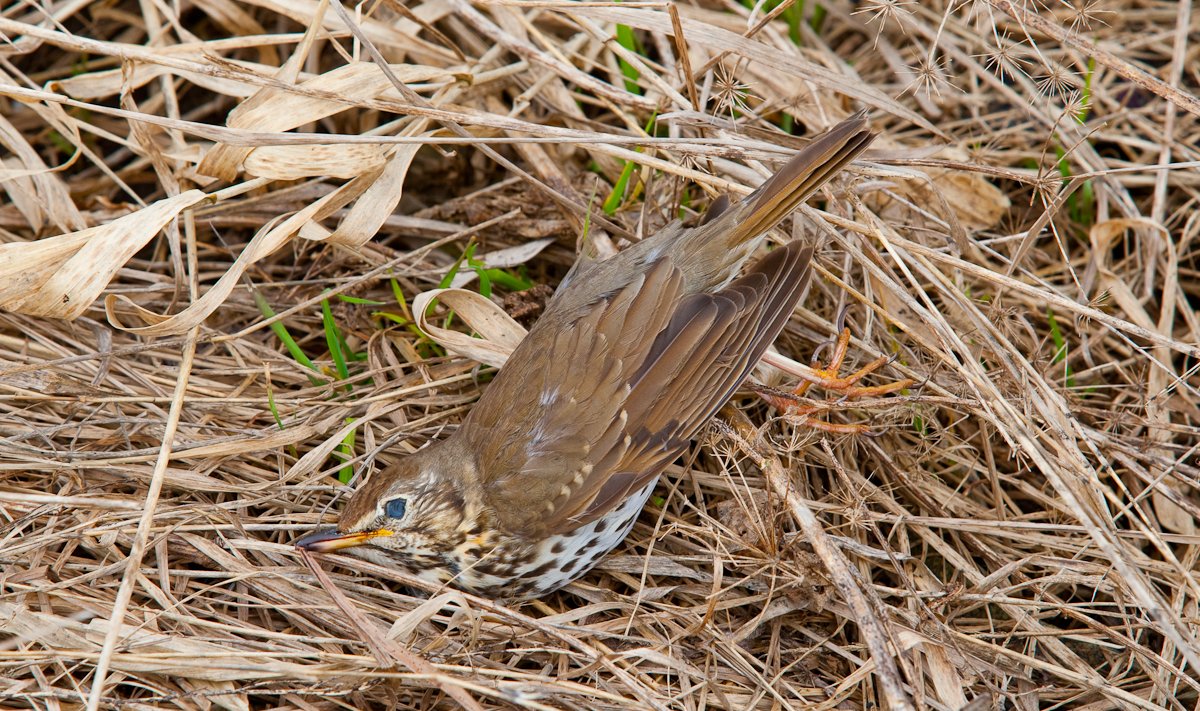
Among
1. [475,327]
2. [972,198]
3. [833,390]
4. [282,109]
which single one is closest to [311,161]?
[282,109]

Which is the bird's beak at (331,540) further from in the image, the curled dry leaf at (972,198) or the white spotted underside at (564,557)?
the curled dry leaf at (972,198)

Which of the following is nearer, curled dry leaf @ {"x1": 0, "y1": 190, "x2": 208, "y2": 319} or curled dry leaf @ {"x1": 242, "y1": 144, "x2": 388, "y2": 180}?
curled dry leaf @ {"x1": 0, "y1": 190, "x2": 208, "y2": 319}

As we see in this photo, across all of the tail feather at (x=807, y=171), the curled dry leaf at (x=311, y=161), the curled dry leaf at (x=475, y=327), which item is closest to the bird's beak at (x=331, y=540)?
the curled dry leaf at (x=475, y=327)

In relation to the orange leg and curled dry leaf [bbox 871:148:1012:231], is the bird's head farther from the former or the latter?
curled dry leaf [bbox 871:148:1012:231]

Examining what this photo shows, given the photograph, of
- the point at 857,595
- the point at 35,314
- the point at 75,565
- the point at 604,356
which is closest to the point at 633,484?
the point at 604,356

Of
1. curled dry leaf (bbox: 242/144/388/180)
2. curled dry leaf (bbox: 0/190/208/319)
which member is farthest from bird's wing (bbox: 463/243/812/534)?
curled dry leaf (bbox: 0/190/208/319)

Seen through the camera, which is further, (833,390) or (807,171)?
(833,390)

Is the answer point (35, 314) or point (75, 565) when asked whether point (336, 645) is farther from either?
point (35, 314)

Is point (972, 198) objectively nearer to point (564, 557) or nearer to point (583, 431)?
point (583, 431)
